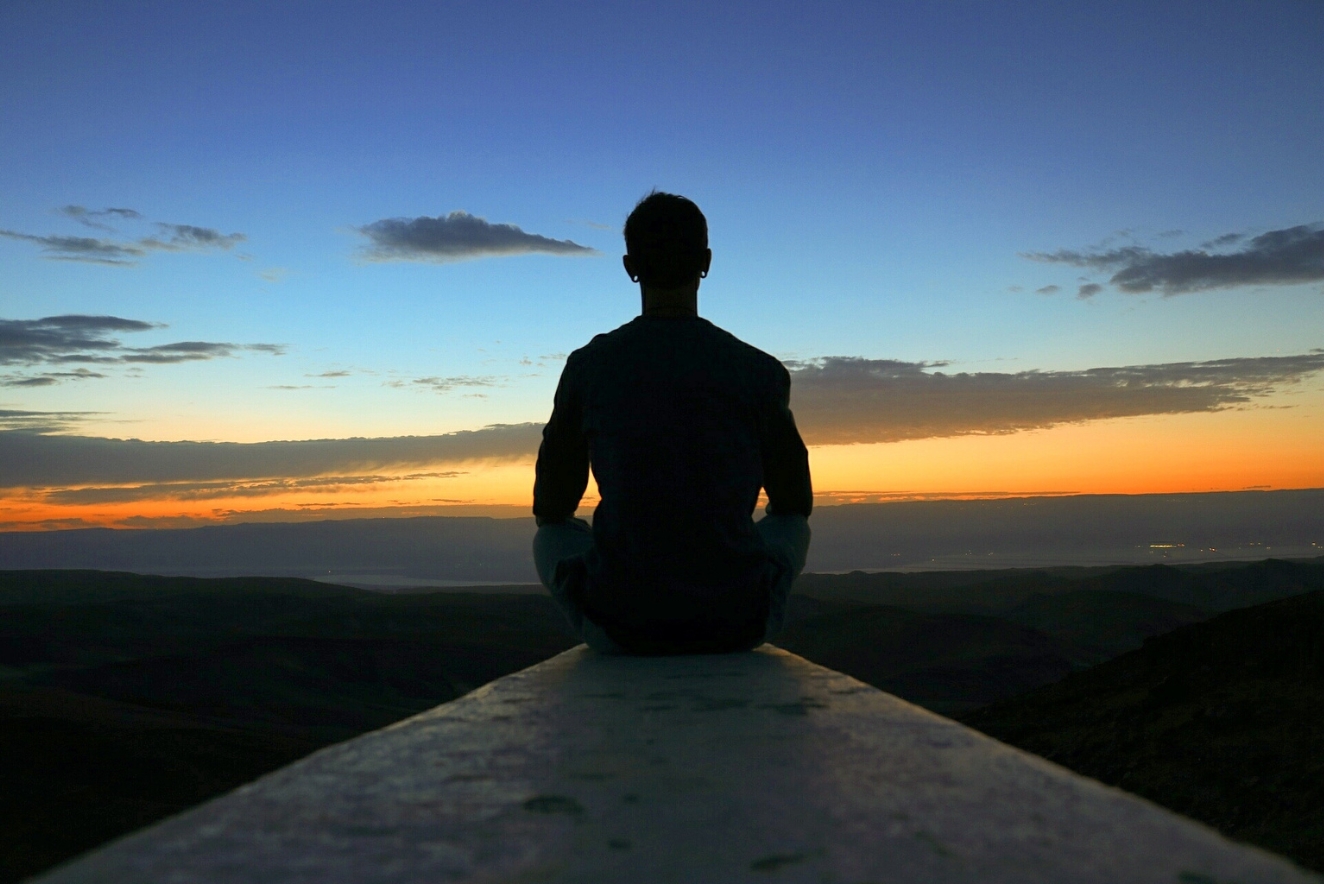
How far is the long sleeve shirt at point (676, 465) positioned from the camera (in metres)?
2.57

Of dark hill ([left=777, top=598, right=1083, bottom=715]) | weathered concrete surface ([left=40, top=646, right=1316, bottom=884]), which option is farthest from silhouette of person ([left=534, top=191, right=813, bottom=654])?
dark hill ([left=777, top=598, right=1083, bottom=715])

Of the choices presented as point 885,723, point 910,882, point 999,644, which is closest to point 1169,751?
point 885,723

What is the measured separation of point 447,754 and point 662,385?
1.57 meters

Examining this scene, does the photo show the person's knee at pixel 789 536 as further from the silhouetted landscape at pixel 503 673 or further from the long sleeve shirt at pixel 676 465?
the silhouetted landscape at pixel 503 673

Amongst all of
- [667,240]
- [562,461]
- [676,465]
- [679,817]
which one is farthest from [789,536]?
[679,817]

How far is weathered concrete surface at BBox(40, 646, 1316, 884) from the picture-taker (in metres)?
→ 0.80

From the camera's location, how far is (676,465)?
260 cm

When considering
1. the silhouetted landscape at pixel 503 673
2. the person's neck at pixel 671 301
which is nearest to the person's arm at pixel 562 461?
the person's neck at pixel 671 301

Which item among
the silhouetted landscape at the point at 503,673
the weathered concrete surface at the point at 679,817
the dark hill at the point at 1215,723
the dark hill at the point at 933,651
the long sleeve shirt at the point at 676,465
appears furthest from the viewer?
the dark hill at the point at 933,651

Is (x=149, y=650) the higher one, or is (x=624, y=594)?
(x=624, y=594)

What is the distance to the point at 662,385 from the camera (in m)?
2.69

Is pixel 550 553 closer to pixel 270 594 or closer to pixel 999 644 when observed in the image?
pixel 999 644

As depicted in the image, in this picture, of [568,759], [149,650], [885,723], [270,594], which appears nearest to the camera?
[568,759]

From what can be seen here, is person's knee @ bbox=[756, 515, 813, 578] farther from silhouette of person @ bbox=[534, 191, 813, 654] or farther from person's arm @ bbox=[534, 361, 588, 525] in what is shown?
person's arm @ bbox=[534, 361, 588, 525]
